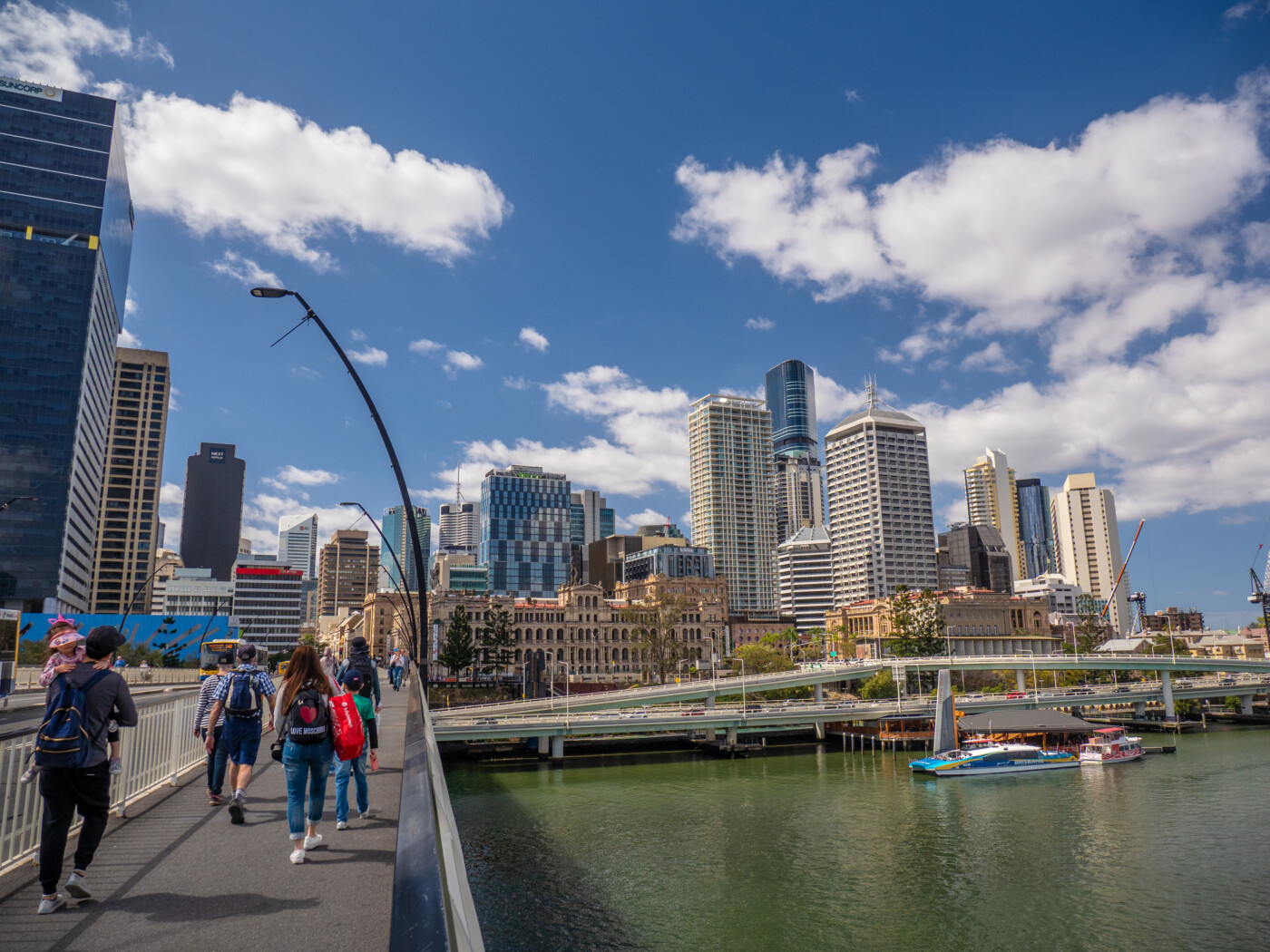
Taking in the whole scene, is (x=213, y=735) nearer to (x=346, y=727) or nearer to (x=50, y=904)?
(x=346, y=727)

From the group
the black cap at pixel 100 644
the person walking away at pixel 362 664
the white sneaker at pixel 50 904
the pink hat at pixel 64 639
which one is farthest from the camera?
the person walking away at pixel 362 664

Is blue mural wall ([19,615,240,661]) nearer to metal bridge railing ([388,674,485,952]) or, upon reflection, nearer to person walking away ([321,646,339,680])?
person walking away ([321,646,339,680])

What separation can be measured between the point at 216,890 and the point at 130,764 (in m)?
5.25

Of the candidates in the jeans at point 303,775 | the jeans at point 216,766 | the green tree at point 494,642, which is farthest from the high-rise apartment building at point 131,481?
the jeans at point 303,775

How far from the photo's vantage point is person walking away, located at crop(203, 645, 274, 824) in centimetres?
1089

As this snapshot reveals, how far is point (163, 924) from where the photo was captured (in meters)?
6.69

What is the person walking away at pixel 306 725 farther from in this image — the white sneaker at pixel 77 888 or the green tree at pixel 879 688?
the green tree at pixel 879 688

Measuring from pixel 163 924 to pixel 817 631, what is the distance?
183097 millimetres

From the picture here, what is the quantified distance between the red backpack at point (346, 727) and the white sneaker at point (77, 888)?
2423mm

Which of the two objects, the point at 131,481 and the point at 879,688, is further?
the point at 131,481

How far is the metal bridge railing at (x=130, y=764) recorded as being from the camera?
8242 mm

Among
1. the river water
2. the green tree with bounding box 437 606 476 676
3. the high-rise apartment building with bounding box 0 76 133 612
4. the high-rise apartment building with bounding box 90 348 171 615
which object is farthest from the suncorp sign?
the river water

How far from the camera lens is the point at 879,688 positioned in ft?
316

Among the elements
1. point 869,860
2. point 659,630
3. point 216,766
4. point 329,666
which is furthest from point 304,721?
point 659,630
